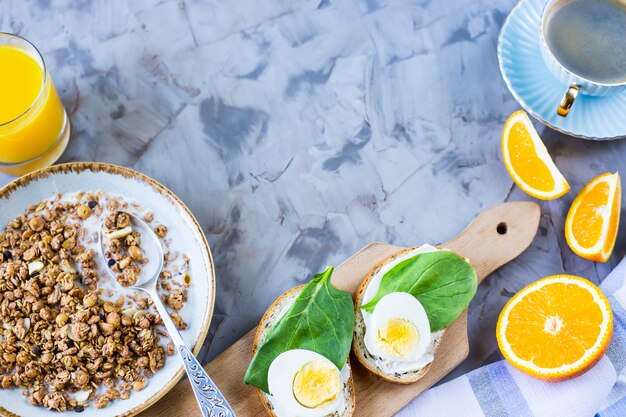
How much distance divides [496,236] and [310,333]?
1.93ft

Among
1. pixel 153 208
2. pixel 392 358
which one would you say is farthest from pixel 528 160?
pixel 153 208

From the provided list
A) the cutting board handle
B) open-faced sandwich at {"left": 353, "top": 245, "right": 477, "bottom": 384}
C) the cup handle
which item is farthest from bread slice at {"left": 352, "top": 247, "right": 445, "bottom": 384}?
the cup handle

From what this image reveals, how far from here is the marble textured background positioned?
2.05 metres

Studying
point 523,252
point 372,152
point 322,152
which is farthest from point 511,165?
point 322,152

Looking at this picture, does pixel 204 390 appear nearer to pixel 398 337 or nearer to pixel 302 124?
pixel 398 337

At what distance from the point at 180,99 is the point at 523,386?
119 centimetres

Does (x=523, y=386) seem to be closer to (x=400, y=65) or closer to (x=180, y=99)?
(x=400, y=65)

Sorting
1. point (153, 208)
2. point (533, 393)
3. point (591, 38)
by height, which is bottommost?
point (533, 393)

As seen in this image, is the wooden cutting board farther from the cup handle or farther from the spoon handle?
the cup handle

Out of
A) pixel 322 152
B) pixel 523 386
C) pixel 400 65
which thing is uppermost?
pixel 400 65

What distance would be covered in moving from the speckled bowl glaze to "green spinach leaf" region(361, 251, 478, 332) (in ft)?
1.33

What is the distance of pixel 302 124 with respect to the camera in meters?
2.12

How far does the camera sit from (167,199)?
1.92 m

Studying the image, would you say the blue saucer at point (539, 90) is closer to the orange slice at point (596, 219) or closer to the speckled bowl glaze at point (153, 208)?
the orange slice at point (596, 219)
